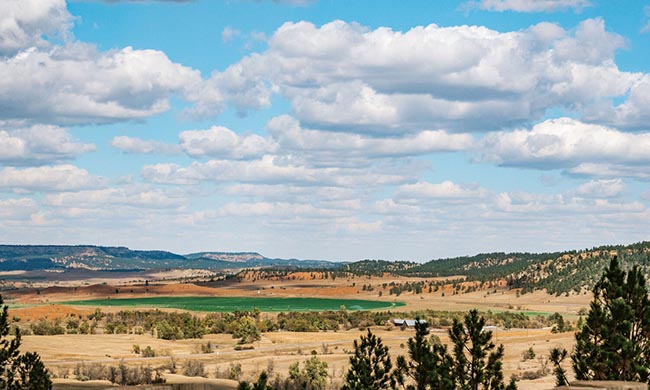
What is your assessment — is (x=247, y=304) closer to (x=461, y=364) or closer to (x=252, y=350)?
(x=252, y=350)

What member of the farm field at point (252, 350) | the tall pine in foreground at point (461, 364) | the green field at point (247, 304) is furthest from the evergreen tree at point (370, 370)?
the green field at point (247, 304)

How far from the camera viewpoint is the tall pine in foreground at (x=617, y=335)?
29.4 m

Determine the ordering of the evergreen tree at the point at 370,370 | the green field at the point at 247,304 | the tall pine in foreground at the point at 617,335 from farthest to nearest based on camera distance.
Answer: the green field at the point at 247,304
the evergreen tree at the point at 370,370
the tall pine in foreground at the point at 617,335

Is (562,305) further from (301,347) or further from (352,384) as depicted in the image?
(352,384)

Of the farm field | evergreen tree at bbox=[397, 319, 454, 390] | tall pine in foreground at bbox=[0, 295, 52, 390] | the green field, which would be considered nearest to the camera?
evergreen tree at bbox=[397, 319, 454, 390]

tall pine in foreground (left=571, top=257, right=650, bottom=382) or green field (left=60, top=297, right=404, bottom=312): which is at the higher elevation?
tall pine in foreground (left=571, top=257, right=650, bottom=382)

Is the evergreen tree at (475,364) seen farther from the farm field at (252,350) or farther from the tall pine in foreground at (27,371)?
the farm field at (252,350)

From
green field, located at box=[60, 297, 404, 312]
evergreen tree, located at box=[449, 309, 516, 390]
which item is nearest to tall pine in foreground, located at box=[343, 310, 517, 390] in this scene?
evergreen tree, located at box=[449, 309, 516, 390]

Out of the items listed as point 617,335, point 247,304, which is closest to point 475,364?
point 617,335

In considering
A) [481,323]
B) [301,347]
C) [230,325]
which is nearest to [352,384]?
[481,323]

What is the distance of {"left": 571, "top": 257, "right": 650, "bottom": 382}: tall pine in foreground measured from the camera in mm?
29438

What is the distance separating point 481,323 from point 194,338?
75.7 m

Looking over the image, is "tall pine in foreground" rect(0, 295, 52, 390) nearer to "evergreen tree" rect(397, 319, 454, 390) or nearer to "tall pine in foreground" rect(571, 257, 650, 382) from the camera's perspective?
"evergreen tree" rect(397, 319, 454, 390)

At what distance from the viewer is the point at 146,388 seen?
997 inches
